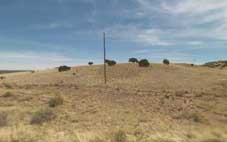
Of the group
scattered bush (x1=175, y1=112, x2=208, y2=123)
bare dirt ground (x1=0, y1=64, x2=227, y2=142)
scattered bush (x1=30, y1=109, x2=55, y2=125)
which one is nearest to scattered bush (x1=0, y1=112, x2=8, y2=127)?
bare dirt ground (x1=0, y1=64, x2=227, y2=142)

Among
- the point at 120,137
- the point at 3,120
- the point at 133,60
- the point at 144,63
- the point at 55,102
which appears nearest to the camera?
the point at 120,137

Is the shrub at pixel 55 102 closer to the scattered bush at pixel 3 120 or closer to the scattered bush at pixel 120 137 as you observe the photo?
the scattered bush at pixel 3 120

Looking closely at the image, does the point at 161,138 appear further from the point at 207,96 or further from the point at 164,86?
the point at 164,86

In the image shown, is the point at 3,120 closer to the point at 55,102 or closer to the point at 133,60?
the point at 55,102

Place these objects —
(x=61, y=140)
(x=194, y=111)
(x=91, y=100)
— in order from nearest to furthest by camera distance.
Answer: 1. (x=61, y=140)
2. (x=194, y=111)
3. (x=91, y=100)

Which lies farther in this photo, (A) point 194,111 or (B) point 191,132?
(A) point 194,111

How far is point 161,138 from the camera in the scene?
56.7ft

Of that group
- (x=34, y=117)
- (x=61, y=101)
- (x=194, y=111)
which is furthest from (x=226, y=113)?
A: (x=34, y=117)

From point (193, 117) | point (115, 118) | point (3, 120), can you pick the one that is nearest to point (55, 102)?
point (115, 118)

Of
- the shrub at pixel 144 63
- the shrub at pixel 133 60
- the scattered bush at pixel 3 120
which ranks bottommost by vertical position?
the scattered bush at pixel 3 120

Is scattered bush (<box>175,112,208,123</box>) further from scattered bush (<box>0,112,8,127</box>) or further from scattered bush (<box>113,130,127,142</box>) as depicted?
scattered bush (<box>0,112,8,127</box>)

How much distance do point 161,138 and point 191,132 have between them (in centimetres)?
247

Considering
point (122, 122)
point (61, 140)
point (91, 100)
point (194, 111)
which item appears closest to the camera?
point (61, 140)

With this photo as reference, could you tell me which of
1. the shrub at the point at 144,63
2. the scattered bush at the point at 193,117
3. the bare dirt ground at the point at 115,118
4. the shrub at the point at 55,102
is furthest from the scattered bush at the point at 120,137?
the shrub at the point at 144,63
